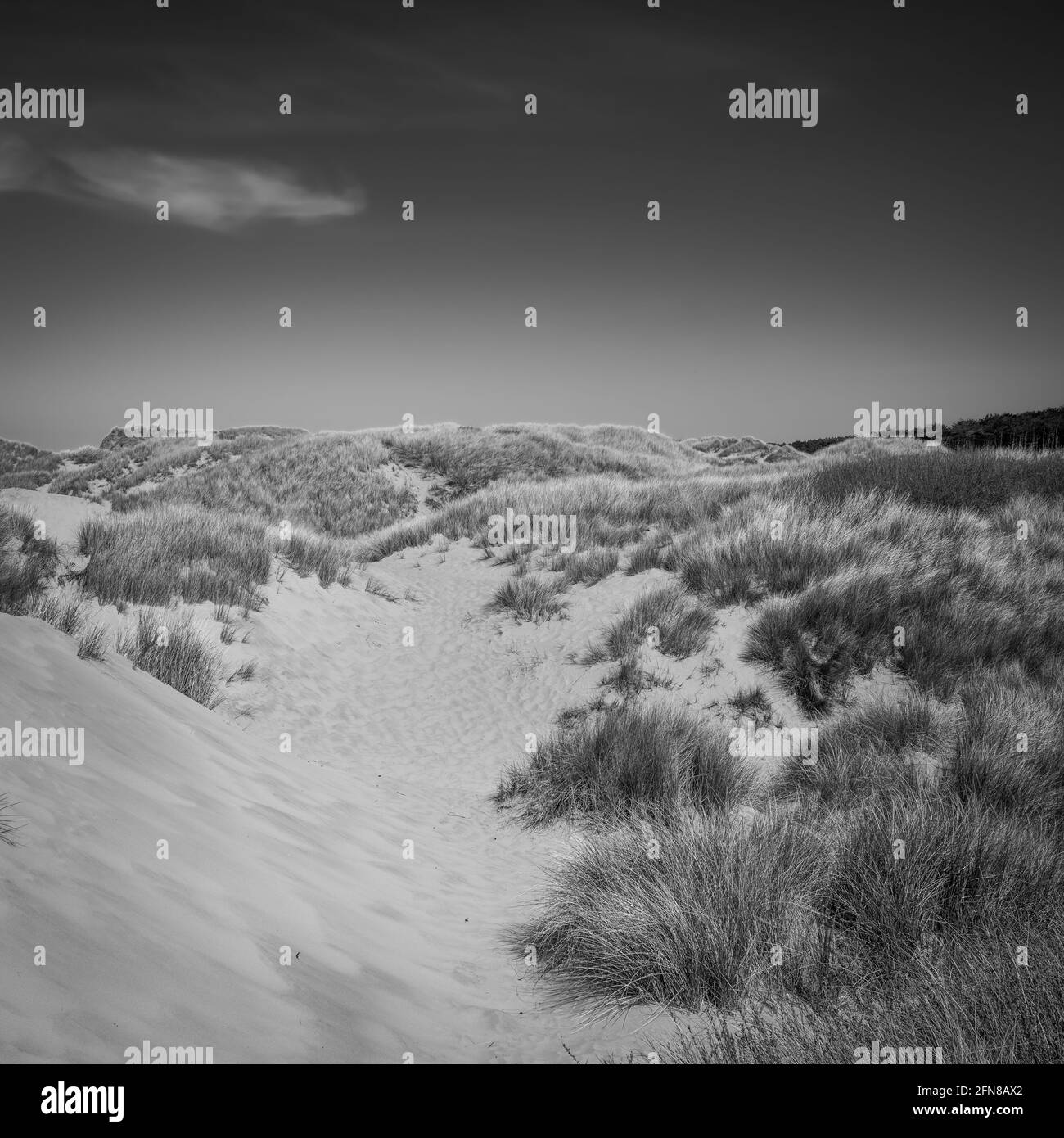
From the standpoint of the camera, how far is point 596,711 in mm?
7953

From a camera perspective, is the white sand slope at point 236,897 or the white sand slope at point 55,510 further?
the white sand slope at point 55,510

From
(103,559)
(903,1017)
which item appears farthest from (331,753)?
(903,1017)

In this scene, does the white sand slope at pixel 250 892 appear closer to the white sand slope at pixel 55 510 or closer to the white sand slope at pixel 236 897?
the white sand slope at pixel 236 897

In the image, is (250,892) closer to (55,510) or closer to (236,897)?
(236,897)

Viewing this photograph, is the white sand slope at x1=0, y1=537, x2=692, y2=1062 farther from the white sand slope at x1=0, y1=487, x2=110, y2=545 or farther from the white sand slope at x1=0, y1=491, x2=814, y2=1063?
the white sand slope at x1=0, y1=487, x2=110, y2=545

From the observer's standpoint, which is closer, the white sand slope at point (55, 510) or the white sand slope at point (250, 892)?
the white sand slope at point (250, 892)

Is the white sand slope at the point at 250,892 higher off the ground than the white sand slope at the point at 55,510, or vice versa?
the white sand slope at the point at 55,510

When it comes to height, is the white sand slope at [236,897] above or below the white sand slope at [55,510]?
below

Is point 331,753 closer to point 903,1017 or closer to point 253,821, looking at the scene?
point 253,821

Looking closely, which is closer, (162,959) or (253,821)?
(162,959)

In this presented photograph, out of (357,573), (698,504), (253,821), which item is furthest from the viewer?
(698,504)

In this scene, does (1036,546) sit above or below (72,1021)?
above

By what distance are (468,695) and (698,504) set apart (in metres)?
7.82

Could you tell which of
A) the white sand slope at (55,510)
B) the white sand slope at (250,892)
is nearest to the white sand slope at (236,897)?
the white sand slope at (250,892)
